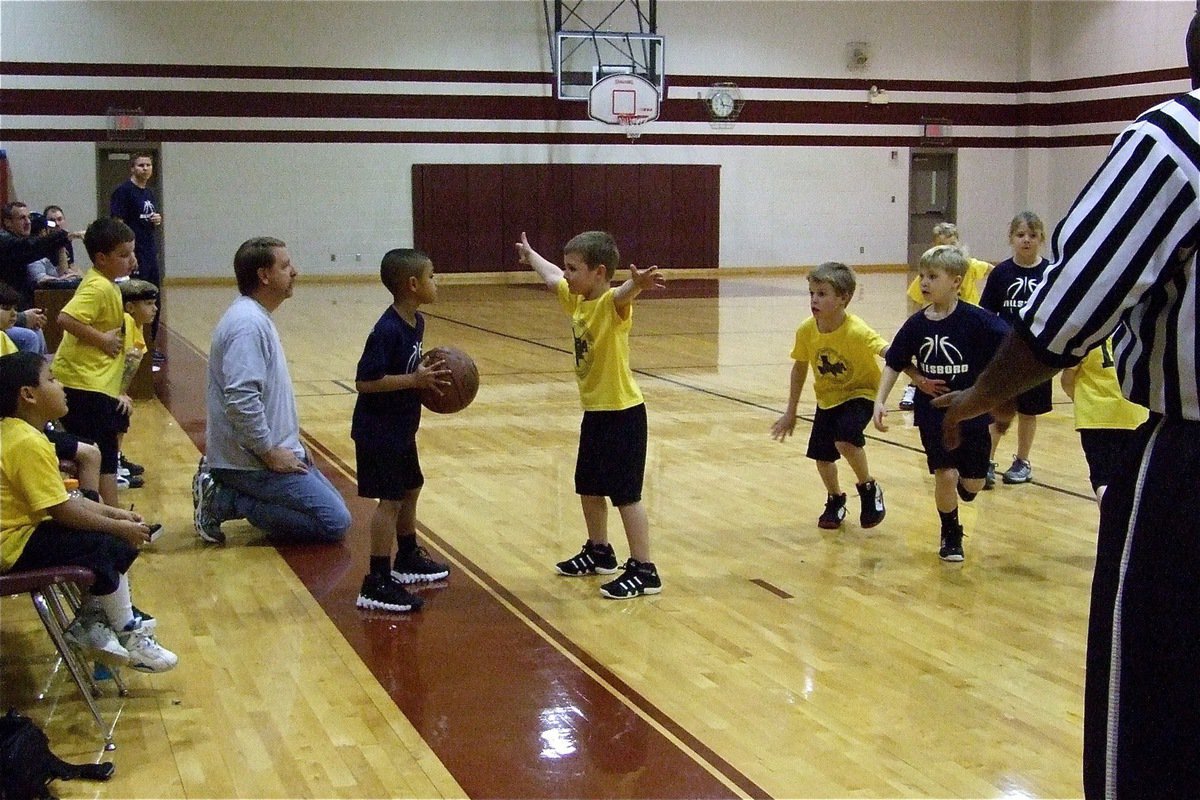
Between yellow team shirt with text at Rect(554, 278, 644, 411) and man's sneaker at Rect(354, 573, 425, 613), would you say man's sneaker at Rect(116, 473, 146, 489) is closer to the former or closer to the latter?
man's sneaker at Rect(354, 573, 425, 613)

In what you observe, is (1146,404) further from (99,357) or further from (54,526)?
(99,357)

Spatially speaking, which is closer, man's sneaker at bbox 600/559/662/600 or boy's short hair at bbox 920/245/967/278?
man's sneaker at bbox 600/559/662/600

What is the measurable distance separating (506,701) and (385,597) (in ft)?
3.64

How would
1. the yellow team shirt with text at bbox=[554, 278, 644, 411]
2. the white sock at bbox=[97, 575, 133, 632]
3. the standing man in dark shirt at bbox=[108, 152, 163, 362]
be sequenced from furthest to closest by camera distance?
the standing man in dark shirt at bbox=[108, 152, 163, 362] < the yellow team shirt with text at bbox=[554, 278, 644, 411] < the white sock at bbox=[97, 575, 133, 632]

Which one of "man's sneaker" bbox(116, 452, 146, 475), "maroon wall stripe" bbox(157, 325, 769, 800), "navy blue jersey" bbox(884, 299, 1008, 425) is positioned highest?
"navy blue jersey" bbox(884, 299, 1008, 425)

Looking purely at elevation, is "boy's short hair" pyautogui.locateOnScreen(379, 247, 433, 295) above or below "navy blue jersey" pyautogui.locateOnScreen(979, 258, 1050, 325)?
above

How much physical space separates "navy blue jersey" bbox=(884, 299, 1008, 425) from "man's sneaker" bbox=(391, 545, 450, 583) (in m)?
2.14

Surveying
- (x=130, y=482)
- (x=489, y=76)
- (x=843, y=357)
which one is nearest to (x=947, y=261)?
(x=843, y=357)

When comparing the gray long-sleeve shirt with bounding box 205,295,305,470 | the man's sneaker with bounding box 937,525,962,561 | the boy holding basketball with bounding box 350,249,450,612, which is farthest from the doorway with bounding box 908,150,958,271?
the boy holding basketball with bounding box 350,249,450,612

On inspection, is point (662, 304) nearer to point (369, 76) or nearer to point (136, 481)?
point (369, 76)

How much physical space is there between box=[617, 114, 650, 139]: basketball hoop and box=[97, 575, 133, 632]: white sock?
18.8 meters

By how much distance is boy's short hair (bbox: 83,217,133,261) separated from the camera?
6.48 meters

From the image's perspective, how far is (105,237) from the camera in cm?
647

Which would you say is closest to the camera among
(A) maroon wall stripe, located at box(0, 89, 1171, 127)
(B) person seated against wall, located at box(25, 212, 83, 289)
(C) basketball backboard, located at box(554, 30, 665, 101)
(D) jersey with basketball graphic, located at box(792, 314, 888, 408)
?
(D) jersey with basketball graphic, located at box(792, 314, 888, 408)
